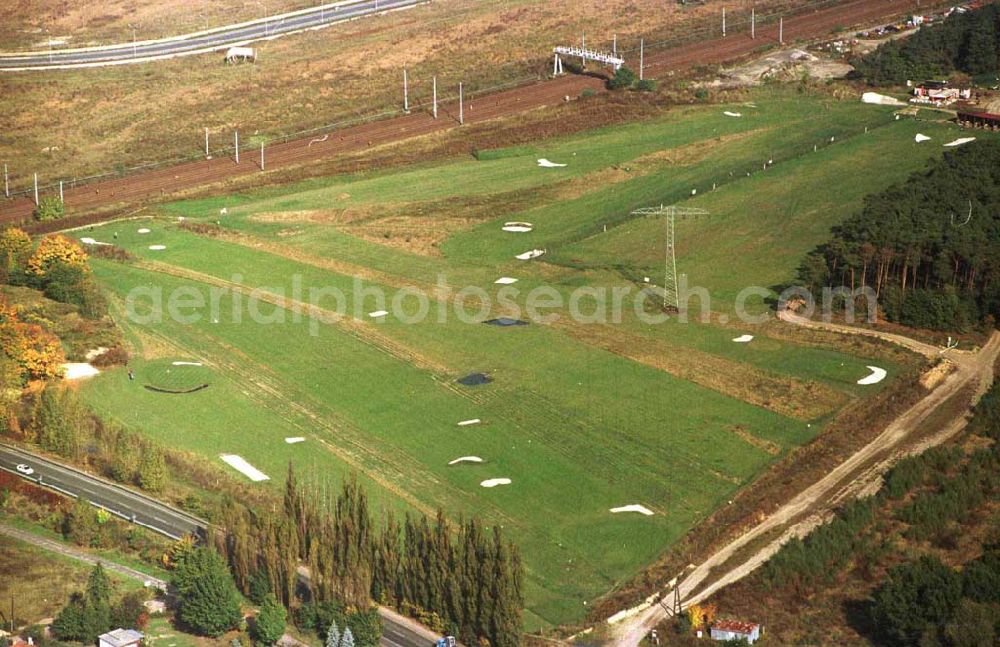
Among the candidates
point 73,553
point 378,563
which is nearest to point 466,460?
point 378,563

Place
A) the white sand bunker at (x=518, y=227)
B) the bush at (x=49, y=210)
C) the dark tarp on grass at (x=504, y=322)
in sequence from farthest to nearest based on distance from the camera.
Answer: the bush at (x=49, y=210), the white sand bunker at (x=518, y=227), the dark tarp on grass at (x=504, y=322)

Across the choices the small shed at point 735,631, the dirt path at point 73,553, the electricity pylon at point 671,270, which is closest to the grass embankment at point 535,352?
the electricity pylon at point 671,270

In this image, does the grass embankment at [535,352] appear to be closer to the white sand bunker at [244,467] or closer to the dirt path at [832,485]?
the white sand bunker at [244,467]

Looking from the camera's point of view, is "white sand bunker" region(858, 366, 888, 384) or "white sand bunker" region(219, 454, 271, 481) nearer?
"white sand bunker" region(219, 454, 271, 481)

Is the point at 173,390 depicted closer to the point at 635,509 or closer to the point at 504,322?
the point at 504,322

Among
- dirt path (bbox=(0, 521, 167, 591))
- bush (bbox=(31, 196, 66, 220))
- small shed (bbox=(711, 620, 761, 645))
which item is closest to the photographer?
small shed (bbox=(711, 620, 761, 645))

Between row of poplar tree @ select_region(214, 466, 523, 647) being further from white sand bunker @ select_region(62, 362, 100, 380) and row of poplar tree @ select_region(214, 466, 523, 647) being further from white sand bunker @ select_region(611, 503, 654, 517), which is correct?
white sand bunker @ select_region(62, 362, 100, 380)

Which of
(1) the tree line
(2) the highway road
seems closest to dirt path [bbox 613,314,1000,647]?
(1) the tree line
